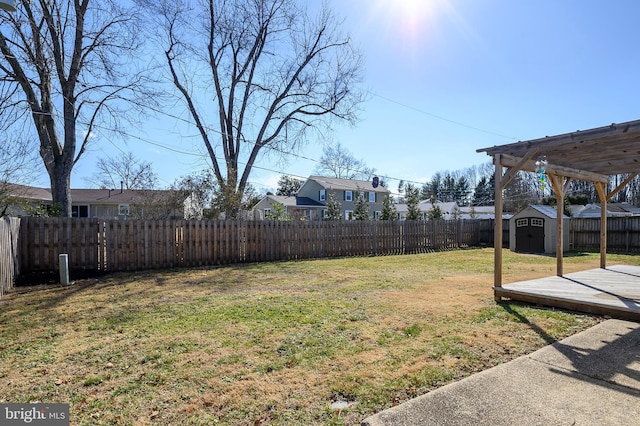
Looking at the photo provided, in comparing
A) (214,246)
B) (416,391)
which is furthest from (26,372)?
(214,246)

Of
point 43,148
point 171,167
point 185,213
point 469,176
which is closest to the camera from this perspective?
point 43,148

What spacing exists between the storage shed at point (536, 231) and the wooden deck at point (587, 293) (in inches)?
335

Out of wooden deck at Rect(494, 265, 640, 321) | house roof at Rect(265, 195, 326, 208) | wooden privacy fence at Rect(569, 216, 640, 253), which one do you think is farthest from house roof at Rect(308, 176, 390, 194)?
wooden deck at Rect(494, 265, 640, 321)

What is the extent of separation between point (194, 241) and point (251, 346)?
7243 mm

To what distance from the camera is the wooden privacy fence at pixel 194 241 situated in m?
7.98

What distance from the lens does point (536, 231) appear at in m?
15.2

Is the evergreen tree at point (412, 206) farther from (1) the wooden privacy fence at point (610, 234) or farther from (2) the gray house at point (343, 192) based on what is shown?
(2) the gray house at point (343, 192)

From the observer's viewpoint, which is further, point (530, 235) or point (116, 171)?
point (116, 171)

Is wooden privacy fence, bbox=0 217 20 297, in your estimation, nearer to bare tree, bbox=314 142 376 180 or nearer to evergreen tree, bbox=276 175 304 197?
bare tree, bbox=314 142 376 180

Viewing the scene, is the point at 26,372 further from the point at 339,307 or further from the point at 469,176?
the point at 469,176

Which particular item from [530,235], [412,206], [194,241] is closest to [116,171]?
[194,241]

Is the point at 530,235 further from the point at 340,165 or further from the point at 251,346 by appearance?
the point at 340,165

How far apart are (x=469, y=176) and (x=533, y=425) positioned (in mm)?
63004

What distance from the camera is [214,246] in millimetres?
10414
